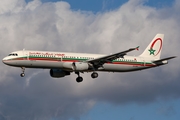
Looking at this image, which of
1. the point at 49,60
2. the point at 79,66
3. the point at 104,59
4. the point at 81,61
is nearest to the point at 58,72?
the point at 81,61

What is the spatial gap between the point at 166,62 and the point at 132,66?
22.3 ft

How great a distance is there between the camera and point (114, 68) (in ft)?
322

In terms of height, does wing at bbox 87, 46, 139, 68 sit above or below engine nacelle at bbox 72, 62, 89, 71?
above

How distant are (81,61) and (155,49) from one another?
67.4 ft

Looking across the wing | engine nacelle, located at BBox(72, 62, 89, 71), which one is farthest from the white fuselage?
the wing

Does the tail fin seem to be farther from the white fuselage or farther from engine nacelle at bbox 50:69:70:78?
engine nacelle at bbox 50:69:70:78

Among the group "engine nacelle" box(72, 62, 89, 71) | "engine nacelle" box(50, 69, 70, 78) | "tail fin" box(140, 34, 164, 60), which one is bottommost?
"engine nacelle" box(72, 62, 89, 71)

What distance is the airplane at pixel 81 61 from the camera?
89.3 m

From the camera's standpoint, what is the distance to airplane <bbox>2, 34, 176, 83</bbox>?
8931cm

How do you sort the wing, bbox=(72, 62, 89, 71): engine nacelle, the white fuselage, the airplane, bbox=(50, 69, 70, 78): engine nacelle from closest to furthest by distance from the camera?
the white fuselage < the airplane < bbox=(72, 62, 89, 71): engine nacelle < the wing < bbox=(50, 69, 70, 78): engine nacelle

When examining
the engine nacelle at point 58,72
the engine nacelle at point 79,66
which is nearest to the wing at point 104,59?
the engine nacelle at point 79,66

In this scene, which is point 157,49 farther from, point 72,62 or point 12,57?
point 12,57

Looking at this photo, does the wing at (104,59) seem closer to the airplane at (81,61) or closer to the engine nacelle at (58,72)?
the airplane at (81,61)

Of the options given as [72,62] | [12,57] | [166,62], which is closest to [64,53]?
[72,62]
